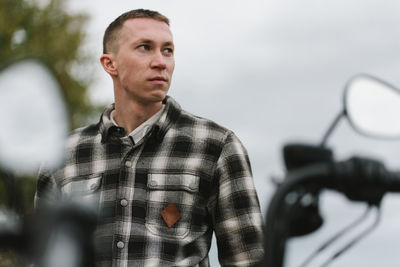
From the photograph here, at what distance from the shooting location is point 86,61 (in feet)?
32.1

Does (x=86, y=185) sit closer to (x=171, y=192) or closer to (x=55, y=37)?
(x=171, y=192)

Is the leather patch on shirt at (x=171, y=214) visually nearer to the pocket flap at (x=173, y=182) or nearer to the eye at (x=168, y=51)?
the pocket flap at (x=173, y=182)

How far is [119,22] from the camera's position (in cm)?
283

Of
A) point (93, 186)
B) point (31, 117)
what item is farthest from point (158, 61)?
point (31, 117)

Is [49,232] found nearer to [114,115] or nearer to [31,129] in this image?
[31,129]

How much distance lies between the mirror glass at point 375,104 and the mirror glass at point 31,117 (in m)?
0.43

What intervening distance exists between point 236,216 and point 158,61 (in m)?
0.64

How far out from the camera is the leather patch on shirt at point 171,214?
2.29 metres

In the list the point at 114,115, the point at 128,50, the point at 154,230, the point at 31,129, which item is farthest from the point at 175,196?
the point at 31,129

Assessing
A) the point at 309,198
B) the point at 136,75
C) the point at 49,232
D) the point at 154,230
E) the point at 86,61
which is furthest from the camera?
the point at 86,61

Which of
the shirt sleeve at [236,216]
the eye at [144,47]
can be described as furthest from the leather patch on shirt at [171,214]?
the eye at [144,47]

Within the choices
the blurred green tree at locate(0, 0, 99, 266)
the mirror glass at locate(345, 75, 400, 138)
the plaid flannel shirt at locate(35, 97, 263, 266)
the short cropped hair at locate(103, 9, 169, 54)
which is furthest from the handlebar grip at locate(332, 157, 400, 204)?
the blurred green tree at locate(0, 0, 99, 266)

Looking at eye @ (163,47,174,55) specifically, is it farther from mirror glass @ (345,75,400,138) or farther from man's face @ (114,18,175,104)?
mirror glass @ (345,75,400,138)

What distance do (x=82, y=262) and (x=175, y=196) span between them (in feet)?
5.98
